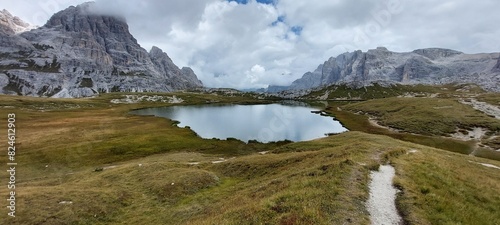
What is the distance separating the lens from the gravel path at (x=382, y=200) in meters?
15.8

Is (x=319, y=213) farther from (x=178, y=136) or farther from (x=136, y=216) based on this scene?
(x=178, y=136)

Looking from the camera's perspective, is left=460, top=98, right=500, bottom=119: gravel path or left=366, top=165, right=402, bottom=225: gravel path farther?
left=460, top=98, right=500, bottom=119: gravel path

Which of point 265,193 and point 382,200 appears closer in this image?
point 382,200

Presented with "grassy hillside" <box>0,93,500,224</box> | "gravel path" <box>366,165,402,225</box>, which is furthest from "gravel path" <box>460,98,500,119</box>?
"gravel path" <box>366,165,402,225</box>

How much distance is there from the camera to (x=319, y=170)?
80.0ft

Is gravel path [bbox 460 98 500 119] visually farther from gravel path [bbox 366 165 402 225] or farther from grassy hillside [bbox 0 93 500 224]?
gravel path [bbox 366 165 402 225]

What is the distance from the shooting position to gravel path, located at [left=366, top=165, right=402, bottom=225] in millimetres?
15797

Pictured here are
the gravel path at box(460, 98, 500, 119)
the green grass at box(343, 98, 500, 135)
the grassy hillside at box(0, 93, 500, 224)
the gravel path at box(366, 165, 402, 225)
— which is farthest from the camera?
the gravel path at box(460, 98, 500, 119)

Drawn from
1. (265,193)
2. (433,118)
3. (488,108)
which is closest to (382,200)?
(265,193)

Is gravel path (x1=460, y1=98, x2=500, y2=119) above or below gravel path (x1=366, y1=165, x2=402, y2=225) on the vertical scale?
above

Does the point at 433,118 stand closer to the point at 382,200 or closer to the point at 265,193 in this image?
the point at 382,200

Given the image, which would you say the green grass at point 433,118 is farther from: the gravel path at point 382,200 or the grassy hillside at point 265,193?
the gravel path at point 382,200

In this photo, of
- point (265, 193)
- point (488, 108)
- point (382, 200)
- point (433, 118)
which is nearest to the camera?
point (382, 200)

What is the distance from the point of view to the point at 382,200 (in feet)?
59.9
